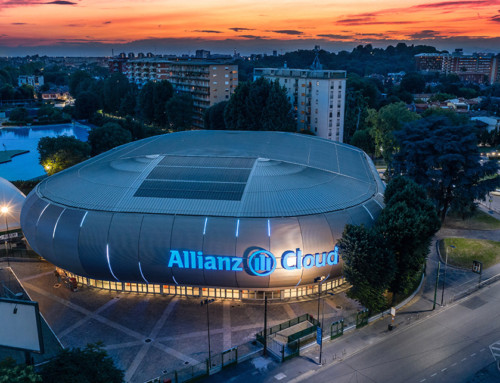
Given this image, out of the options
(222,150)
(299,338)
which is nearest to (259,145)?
(222,150)

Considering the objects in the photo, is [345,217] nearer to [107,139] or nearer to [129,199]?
[129,199]

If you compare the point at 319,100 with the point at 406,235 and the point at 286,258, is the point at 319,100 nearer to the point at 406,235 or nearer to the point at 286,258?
the point at 406,235

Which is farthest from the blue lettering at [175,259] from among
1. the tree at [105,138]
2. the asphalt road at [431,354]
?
the tree at [105,138]

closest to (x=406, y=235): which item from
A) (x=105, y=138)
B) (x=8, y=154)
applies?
(x=105, y=138)

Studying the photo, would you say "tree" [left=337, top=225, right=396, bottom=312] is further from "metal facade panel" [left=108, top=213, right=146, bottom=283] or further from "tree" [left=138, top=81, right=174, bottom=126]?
"tree" [left=138, top=81, right=174, bottom=126]

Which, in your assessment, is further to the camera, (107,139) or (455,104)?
(455,104)
